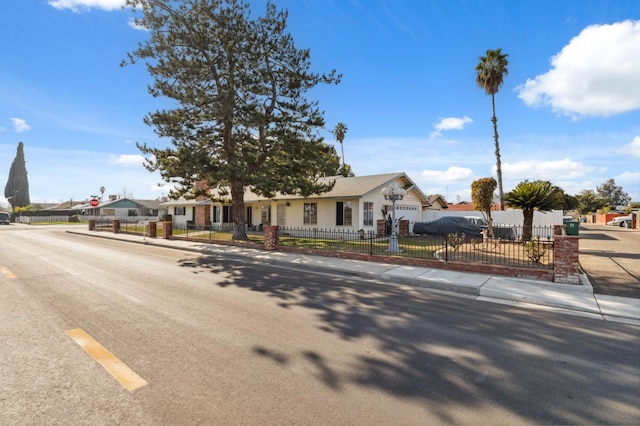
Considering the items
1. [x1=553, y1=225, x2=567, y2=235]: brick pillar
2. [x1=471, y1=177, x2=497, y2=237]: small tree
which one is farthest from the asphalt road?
[x1=471, y1=177, x2=497, y2=237]: small tree

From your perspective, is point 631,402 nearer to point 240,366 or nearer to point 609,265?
point 240,366

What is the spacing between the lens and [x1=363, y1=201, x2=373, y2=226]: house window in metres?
20.7

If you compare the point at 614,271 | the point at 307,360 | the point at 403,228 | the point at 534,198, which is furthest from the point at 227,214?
the point at 307,360

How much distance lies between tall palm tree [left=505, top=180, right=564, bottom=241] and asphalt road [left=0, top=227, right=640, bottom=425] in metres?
12.4

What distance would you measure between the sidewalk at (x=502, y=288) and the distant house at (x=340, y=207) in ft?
27.4

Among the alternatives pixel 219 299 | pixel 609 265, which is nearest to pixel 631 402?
pixel 219 299

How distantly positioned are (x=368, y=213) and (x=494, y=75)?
57.2ft

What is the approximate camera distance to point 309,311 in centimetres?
613

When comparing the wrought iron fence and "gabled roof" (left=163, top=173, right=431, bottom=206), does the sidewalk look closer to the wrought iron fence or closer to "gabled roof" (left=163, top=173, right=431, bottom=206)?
the wrought iron fence

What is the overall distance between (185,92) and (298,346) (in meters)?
16.4

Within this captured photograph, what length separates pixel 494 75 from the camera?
2711 cm

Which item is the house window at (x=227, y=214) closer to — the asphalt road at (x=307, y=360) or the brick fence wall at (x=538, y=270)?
the brick fence wall at (x=538, y=270)

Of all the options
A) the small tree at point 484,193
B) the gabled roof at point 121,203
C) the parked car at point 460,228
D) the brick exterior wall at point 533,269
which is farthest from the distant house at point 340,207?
the gabled roof at point 121,203

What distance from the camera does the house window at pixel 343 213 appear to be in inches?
808
